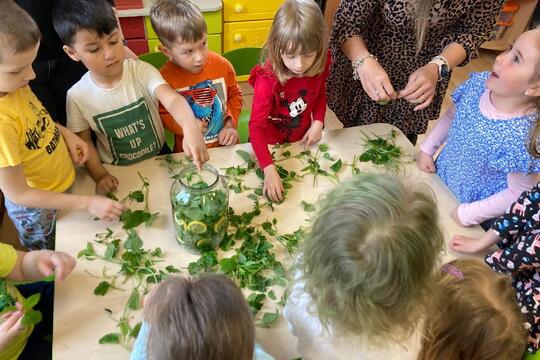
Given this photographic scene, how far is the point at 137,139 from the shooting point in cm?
132

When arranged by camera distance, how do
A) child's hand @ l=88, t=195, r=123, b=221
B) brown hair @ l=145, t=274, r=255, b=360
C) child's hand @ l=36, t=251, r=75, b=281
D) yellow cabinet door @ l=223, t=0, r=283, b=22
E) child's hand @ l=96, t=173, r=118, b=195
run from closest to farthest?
brown hair @ l=145, t=274, r=255, b=360 → child's hand @ l=36, t=251, r=75, b=281 → child's hand @ l=88, t=195, r=123, b=221 → child's hand @ l=96, t=173, r=118, b=195 → yellow cabinet door @ l=223, t=0, r=283, b=22

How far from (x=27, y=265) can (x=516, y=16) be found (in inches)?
137

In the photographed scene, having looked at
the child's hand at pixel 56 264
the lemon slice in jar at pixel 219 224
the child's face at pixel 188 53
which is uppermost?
the child's face at pixel 188 53

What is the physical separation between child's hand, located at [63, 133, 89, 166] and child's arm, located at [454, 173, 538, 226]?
102cm

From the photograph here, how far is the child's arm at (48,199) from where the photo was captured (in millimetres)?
975

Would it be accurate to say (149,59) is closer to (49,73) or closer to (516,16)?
(49,73)

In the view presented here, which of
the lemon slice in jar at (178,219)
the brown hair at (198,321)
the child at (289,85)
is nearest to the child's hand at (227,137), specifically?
the child at (289,85)

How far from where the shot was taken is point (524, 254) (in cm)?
99

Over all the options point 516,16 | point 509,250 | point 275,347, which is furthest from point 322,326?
point 516,16

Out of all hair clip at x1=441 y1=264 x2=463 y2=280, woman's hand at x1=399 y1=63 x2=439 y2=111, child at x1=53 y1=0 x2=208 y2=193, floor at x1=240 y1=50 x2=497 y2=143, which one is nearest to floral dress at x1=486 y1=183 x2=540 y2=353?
hair clip at x1=441 y1=264 x2=463 y2=280

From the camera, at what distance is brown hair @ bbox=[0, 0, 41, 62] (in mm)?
926

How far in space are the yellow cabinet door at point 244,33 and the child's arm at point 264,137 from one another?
5.16 feet

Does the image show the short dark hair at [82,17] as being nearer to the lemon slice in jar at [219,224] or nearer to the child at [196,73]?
the child at [196,73]

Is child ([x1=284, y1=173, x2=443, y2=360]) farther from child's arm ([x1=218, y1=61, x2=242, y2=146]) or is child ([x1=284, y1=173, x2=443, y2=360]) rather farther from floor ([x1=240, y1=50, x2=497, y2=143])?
floor ([x1=240, y1=50, x2=497, y2=143])
